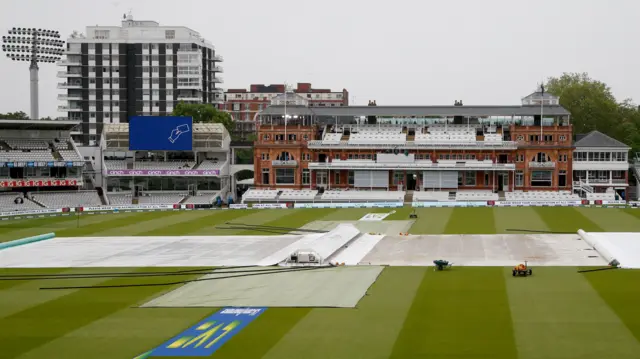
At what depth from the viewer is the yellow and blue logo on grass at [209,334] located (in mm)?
24781

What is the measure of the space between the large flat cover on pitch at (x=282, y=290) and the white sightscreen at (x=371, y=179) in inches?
1964

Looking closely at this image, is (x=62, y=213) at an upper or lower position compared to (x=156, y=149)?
lower

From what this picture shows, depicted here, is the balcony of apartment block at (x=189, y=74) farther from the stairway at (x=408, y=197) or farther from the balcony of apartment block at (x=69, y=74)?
the stairway at (x=408, y=197)

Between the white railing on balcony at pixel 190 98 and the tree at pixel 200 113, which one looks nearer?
the tree at pixel 200 113

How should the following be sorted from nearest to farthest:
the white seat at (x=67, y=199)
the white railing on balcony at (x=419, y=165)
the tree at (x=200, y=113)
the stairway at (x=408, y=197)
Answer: the white seat at (x=67, y=199) < the stairway at (x=408, y=197) < the white railing on balcony at (x=419, y=165) < the tree at (x=200, y=113)

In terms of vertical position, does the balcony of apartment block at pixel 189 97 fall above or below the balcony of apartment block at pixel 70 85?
below

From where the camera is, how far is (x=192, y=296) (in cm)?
3331

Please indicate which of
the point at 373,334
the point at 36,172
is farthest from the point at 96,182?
the point at 373,334

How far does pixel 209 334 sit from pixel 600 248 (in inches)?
927

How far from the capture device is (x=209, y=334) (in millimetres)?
26875

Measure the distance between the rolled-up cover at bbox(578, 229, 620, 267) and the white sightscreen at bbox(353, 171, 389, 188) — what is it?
39.4 metres

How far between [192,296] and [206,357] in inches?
367

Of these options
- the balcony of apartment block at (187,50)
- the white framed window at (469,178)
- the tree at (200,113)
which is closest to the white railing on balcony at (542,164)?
the white framed window at (469,178)

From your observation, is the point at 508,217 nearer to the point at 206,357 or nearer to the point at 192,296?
the point at 192,296
